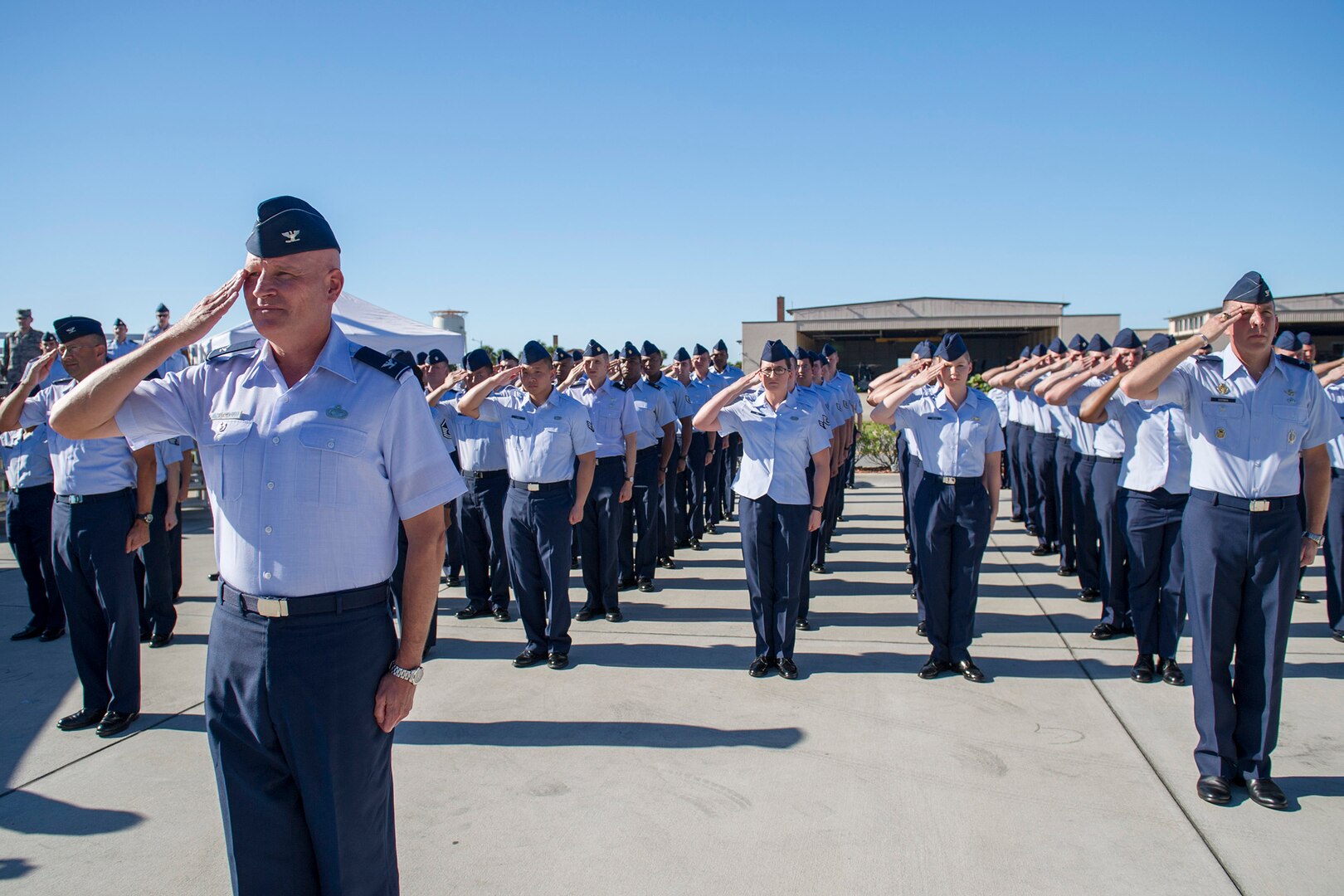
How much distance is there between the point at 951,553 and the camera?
17.8 ft

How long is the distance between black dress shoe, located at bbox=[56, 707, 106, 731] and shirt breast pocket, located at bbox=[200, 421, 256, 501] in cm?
352

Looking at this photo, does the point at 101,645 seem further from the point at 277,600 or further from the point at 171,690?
the point at 277,600

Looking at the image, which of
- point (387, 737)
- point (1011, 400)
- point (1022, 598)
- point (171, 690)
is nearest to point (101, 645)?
point (171, 690)

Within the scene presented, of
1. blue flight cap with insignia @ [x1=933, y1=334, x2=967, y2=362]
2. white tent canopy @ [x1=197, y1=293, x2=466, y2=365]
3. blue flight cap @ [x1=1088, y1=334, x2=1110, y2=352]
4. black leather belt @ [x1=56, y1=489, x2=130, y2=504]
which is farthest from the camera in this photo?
white tent canopy @ [x1=197, y1=293, x2=466, y2=365]

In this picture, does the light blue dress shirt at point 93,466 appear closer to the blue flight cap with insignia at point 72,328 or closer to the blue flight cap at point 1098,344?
the blue flight cap with insignia at point 72,328

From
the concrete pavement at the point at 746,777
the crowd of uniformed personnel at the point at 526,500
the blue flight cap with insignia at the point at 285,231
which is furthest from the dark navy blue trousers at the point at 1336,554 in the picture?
the blue flight cap with insignia at the point at 285,231

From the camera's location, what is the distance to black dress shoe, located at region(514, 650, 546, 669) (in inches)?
A: 226

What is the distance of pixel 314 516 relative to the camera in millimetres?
2248

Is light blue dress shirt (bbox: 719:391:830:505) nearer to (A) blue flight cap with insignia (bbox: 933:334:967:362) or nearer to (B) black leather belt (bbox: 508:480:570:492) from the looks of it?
(A) blue flight cap with insignia (bbox: 933:334:967:362)

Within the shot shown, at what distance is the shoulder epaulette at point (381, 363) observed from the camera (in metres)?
2.43

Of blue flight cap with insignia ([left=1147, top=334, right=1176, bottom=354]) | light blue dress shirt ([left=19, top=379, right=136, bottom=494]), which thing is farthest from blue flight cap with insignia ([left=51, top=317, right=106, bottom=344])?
blue flight cap with insignia ([left=1147, top=334, right=1176, bottom=354])

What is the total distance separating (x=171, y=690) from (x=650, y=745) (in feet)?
10.8

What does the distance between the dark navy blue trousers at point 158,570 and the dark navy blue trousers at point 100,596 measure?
1.47 meters

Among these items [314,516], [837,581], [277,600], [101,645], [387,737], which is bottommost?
[837,581]
